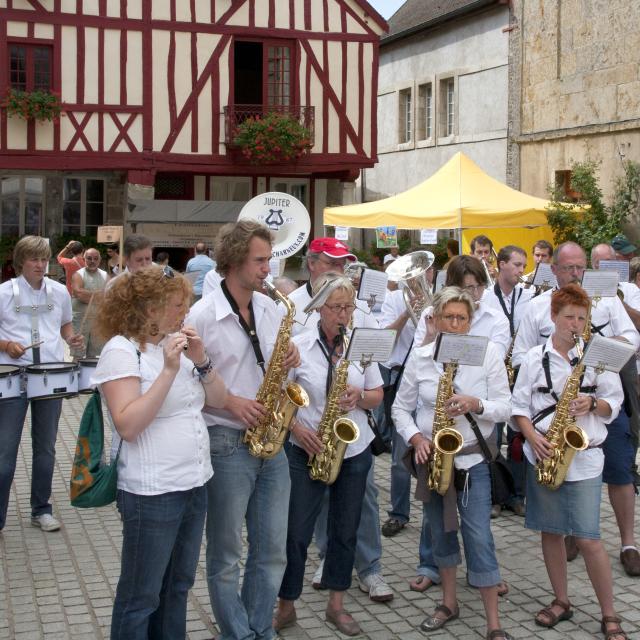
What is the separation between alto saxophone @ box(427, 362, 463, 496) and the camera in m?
4.87

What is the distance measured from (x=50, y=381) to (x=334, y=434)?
2.47 meters

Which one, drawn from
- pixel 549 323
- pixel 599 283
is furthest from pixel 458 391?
pixel 549 323

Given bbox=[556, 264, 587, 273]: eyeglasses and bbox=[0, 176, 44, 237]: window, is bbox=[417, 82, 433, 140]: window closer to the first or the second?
bbox=[0, 176, 44, 237]: window

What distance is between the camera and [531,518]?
514 cm

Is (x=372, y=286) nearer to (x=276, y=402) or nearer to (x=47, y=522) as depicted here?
(x=276, y=402)

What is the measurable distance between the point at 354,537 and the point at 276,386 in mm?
1025

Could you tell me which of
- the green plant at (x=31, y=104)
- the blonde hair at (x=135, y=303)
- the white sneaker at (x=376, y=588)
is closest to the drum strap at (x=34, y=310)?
the white sneaker at (x=376, y=588)

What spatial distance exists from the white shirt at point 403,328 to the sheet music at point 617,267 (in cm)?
139

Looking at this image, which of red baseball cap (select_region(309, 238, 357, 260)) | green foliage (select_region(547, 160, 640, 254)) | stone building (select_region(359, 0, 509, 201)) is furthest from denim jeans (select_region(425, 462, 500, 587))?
stone building (select_region(359, 0, 509, 201))

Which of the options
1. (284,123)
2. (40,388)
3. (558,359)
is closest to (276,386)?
(558,359)

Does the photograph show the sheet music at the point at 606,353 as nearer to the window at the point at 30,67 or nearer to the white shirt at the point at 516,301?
the white shirt at the point at 516,301

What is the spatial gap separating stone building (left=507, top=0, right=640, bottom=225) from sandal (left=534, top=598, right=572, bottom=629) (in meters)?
16.6

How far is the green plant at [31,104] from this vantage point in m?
20.8

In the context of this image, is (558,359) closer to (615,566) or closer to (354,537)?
(354,537)
